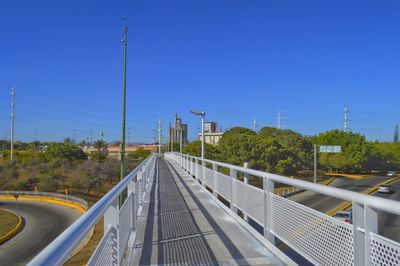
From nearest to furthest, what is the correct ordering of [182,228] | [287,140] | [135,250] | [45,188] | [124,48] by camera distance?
[135,250], [182,228], [124,48], [45,188], [287,140]

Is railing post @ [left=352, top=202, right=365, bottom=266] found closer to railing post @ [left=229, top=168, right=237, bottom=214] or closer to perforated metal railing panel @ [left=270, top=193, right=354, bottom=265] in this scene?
perforated metal railing panel @ [left=270, top=193, right=354, bottom=265]

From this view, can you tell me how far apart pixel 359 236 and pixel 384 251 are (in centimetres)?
40

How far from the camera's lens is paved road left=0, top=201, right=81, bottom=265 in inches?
1126

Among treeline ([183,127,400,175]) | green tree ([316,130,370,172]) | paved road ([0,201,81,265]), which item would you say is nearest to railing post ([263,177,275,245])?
paved road ([0,201,81,265])

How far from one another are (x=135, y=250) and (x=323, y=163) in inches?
3423

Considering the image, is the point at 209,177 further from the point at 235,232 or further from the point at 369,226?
the point at 369,226

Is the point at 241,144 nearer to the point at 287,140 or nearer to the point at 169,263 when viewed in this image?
the point at 287,140

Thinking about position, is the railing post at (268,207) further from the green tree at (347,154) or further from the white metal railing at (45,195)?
the green tree at (347,154)

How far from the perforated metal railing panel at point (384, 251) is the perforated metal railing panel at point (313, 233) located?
37cm

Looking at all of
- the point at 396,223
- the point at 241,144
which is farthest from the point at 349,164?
the point at 396,223

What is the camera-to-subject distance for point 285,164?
208 ft

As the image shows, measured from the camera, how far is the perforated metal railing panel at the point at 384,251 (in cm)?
274

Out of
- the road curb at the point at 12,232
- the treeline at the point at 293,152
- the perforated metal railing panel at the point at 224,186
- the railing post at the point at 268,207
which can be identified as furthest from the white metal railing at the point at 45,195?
the railing post at the point at 268,207

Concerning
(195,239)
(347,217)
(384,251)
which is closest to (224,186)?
(347,217)
